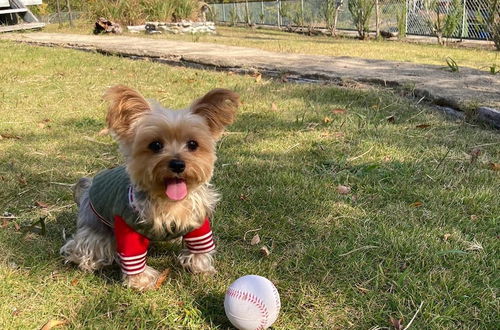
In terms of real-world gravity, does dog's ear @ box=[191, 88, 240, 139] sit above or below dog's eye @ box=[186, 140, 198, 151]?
above

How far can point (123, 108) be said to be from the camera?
8.47 ft

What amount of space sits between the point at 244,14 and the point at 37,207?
2676cm

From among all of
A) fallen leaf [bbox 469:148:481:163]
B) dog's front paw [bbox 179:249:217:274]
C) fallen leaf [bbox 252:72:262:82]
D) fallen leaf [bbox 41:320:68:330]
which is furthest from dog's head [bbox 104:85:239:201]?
fallen leaf [bbox 252:72:262:82]

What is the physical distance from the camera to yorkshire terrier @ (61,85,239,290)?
2523 mm

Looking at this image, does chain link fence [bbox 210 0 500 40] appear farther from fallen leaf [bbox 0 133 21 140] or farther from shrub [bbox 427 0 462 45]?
fallen leaf [bbox 0 133 21 140]

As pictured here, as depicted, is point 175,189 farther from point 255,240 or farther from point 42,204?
point 42,204

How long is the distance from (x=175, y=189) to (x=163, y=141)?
255mm

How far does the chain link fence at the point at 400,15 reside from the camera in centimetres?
1583

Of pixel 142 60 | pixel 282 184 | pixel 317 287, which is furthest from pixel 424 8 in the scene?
pixel 317 287

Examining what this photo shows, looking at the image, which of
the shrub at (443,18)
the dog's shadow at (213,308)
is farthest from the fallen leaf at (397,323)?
the shrub at (443,18)

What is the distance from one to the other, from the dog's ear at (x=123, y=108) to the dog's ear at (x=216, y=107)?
0.94ft

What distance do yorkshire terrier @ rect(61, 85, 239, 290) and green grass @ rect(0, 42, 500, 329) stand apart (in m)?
0.15

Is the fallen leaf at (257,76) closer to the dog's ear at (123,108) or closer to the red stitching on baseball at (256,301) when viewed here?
the dog's ear at (123,108)

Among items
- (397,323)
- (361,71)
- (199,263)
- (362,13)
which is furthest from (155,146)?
(362,13)
